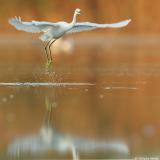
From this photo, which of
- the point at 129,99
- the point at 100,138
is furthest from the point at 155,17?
the point at 100,138

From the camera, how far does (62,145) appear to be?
334 inches

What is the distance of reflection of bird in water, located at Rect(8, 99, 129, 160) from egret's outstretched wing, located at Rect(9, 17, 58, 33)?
5819 millimetres

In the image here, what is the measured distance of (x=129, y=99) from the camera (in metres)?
12.2

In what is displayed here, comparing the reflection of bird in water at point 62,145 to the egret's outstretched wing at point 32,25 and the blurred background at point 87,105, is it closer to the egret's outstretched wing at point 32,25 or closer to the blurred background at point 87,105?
the blurred background at point 87,105

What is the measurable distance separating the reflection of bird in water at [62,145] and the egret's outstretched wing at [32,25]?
582 cm

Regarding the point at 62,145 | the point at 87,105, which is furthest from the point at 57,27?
the point at 62,145

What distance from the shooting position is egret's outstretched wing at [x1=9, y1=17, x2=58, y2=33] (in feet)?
47.6

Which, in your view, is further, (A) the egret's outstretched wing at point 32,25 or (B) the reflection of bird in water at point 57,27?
(B) the reflection of bird in water at point 57,27

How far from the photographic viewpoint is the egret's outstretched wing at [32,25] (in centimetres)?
1451

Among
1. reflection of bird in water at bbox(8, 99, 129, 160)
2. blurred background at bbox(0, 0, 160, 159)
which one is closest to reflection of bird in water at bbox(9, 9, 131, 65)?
blurred background at bbox(0, 0, 160, 159)

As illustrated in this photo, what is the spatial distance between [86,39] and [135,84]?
30797mm

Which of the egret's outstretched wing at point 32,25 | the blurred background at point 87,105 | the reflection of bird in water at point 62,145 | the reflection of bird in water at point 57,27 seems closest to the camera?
the reflection of bird in water at point 62,145

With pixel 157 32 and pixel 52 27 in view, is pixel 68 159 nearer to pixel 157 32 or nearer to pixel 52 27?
pixel 52 27

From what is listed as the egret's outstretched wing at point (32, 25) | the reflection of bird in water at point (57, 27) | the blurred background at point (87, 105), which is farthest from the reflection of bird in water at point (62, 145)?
the reflection of bird in water at point (57, 27)
